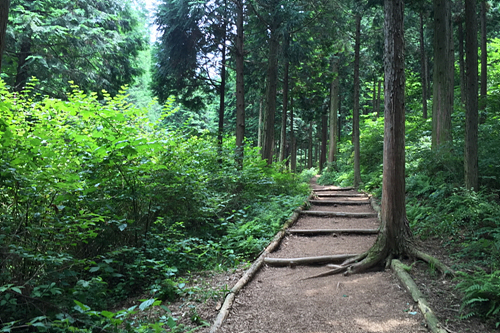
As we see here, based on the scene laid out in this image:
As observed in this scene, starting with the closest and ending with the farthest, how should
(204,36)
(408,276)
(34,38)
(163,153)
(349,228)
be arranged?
(408,276) < (163,153) < (349,228) < (34,38) < (204,36)

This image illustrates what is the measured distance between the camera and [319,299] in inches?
165

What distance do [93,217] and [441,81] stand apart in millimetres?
10177

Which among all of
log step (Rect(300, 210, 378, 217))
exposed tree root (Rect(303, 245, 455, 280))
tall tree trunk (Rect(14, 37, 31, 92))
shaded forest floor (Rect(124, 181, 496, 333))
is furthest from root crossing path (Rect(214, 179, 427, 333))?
tall tree trunk (Rect(14, 37, 31, 92))

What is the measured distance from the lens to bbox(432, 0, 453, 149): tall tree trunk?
920 centimetres

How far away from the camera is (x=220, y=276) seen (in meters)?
4.99

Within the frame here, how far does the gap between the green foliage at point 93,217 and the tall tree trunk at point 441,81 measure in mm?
5942

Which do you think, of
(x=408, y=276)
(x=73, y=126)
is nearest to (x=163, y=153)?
(x=73, y=126)

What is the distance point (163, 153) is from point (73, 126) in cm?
163

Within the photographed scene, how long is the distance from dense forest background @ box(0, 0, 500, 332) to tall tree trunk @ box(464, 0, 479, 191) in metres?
0.03

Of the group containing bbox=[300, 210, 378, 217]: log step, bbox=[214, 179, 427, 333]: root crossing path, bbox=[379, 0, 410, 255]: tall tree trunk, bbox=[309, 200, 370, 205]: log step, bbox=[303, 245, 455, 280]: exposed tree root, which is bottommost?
bbox=[214, 179, 427, 333]: root crossing path

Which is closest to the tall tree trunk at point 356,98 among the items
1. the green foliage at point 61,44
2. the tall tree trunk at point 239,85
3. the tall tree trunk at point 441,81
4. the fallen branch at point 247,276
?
the tall tree trunk at point 441,81

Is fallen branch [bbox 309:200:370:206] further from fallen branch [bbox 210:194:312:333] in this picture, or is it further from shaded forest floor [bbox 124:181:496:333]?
shaded forest floor [bbox 124:181:496:333]

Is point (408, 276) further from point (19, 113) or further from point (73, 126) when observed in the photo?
point (19, 113)

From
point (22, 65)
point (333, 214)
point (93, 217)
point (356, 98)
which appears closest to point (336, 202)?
point (333, 214)
